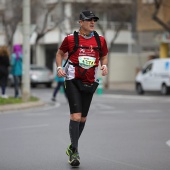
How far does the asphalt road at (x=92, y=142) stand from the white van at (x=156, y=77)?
1210cm

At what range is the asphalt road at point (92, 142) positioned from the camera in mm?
8166

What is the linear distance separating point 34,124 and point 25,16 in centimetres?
766

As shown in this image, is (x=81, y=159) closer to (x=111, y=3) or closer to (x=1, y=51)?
(x=1, y=51)

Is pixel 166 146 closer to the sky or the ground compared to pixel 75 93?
closer to the ground

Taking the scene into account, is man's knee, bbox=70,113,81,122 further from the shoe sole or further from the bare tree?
the bare tree

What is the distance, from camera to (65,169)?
774 centimetres

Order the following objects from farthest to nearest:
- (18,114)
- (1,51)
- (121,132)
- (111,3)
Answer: (111,3) → (1,51) → (18,114) → (121,132)

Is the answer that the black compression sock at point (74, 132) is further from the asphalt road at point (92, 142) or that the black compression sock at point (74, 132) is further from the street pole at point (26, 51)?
the street pole at point (26, 51)

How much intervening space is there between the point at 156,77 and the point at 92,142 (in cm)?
1881

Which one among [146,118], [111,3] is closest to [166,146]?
[146,118]

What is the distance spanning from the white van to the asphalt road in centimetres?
1210

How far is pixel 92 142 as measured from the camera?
1033 cm

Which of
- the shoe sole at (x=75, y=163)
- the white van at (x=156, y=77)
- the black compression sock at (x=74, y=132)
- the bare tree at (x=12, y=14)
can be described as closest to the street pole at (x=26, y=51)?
the white van at (x=156, y=77)

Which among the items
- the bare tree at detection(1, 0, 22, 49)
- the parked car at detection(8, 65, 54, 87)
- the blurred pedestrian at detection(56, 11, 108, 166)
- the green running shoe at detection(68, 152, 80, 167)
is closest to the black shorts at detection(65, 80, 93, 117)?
the blurred pedestrian at detection(56, 11, 108, 166)
